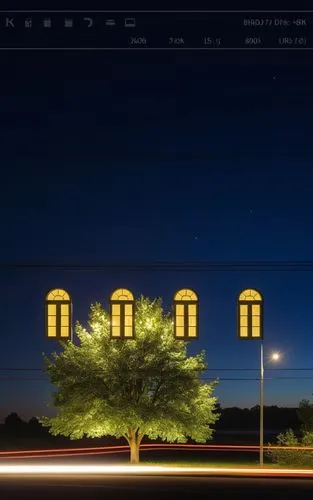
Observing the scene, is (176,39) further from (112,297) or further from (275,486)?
(275,486)

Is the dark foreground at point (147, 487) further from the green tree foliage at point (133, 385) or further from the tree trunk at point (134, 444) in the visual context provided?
the tree trunk at point (134, 444)

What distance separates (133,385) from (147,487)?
68.6 ft

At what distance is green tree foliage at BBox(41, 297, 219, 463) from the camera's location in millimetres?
48469

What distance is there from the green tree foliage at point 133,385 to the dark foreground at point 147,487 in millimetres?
13803

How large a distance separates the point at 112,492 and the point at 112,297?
17.7 feet

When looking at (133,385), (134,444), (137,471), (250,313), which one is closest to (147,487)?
(250,313)

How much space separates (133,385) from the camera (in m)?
49.4

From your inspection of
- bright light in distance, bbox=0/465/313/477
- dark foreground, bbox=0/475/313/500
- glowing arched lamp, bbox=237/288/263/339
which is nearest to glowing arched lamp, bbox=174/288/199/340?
glowing arched lamp, bbox=237/288/263/339

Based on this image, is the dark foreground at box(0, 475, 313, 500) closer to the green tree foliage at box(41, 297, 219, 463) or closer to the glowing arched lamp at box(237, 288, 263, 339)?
the glowing arched lamp at box(237, 288, 263, 339)

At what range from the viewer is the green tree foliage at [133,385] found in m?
48.5

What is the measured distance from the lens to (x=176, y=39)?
30.9 m

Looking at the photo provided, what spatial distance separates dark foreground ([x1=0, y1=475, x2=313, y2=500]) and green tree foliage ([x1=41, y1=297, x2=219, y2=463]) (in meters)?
13.8

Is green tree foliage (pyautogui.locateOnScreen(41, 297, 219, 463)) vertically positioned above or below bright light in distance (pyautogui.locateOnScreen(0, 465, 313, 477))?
above

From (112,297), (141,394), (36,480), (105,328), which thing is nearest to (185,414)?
(141,394)
